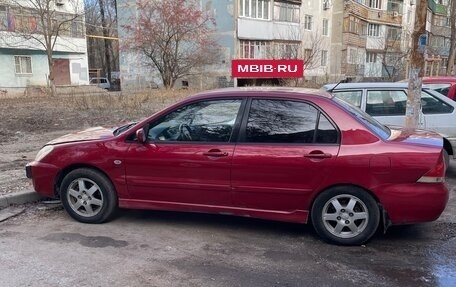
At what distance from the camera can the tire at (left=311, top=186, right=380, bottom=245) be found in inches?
167

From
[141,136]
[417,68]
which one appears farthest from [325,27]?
[141,136]

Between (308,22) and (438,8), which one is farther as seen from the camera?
(438,8)

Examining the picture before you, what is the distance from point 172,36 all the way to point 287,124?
2939 cm

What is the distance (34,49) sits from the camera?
116ft

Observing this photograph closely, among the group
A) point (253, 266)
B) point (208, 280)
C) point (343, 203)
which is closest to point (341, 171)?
point (343, 203)

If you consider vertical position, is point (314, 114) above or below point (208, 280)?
above

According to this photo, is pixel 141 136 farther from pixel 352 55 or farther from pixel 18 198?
pixel 352 55

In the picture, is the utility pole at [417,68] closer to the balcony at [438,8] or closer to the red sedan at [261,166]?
the red sedan at [261,166]

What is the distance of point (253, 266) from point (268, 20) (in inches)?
1360

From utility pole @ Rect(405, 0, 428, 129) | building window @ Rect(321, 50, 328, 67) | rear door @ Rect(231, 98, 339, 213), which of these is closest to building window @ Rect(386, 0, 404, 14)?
building window @ Rect(321, 50, 328, 67)

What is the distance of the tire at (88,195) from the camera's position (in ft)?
16.1

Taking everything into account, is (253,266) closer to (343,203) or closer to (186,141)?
(343,203)

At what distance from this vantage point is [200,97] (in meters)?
4.77

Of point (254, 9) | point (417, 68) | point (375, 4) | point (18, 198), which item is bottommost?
point (18, 198)
